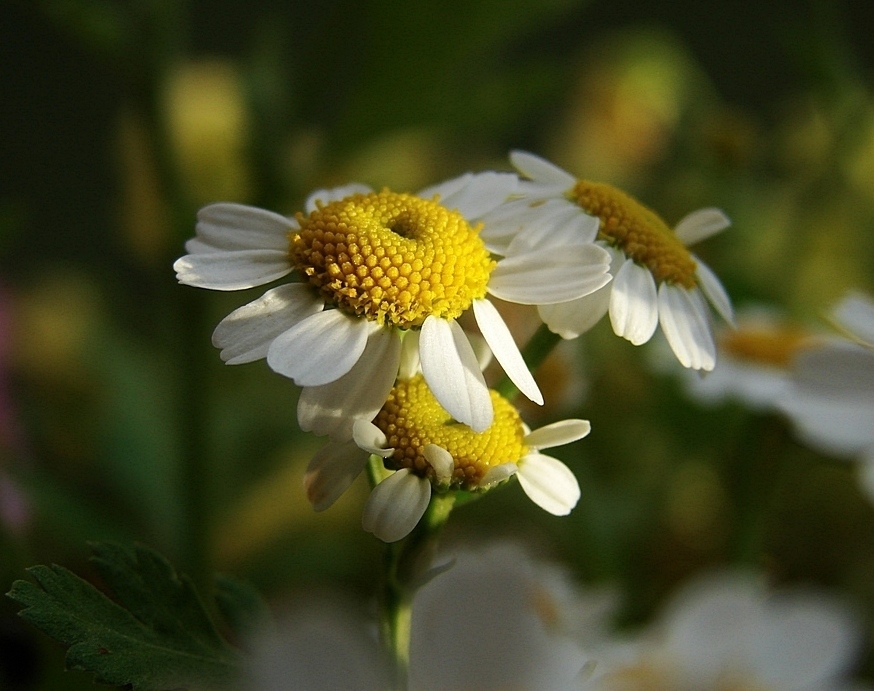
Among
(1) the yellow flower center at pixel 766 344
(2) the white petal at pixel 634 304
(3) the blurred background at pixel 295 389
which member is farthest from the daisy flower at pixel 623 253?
(1) the yellow flower center at pixel 766 344

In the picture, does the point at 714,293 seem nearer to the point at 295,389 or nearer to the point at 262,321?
the point at 262,321

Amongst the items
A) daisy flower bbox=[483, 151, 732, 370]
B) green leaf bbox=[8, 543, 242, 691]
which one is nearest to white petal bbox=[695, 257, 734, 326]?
daisy flower bbox=[483, 151, 732, 370]

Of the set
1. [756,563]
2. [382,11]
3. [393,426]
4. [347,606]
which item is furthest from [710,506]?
[347,606]

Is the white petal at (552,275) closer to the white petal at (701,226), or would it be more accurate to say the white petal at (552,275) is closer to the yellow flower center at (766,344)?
the white petal at (701,226)

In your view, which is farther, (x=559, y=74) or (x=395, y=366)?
(x=559, y=74)

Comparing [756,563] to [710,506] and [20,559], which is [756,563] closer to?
[710,506]

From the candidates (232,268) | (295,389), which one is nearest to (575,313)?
(232,268)
